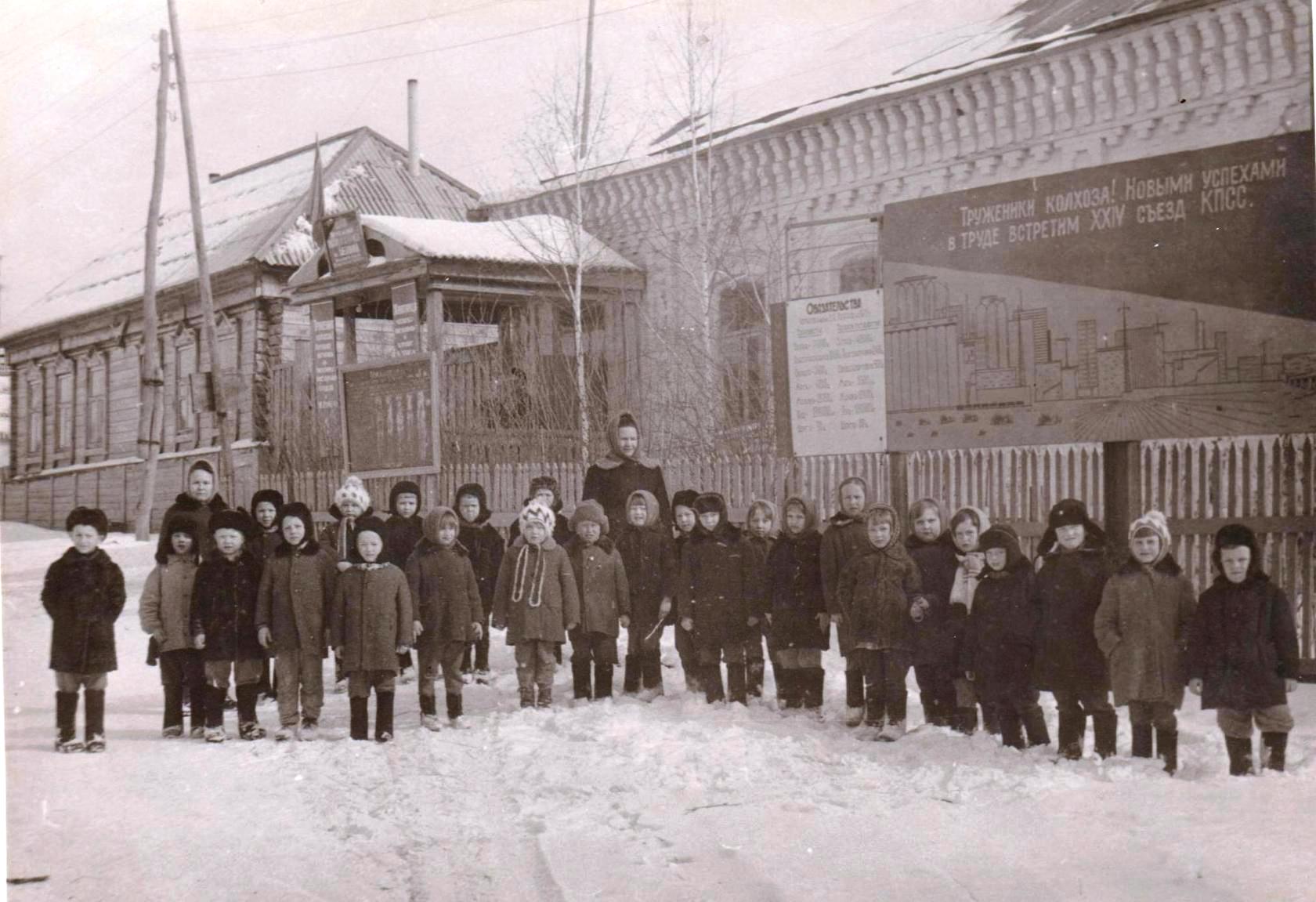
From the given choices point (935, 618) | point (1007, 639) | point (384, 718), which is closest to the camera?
point (1007, 639)

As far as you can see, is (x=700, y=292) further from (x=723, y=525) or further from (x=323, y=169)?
(x=323, y=169)

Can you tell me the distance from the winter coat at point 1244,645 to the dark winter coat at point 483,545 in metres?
4.19

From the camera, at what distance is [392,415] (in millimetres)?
8156

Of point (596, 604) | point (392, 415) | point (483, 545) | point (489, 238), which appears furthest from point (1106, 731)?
point (489, 238)

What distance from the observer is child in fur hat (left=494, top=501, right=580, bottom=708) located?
6.41 meters

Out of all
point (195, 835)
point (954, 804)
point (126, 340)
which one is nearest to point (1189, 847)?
point (954, 804)

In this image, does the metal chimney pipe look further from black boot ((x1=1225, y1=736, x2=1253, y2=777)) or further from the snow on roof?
black boot ((x1=1225, y1=736, x2=1253, y2=777))

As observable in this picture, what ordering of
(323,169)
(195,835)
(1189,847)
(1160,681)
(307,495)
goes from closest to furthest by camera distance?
(1189,847) → (195,835) → (1160,681) → (307,495) → (323,169)

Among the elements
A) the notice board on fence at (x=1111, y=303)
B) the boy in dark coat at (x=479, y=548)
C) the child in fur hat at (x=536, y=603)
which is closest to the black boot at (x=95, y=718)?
the child in fur hat at (x=536, y=603)

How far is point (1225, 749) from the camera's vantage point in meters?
4.93

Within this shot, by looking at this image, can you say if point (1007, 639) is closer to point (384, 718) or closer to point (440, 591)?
point (440, 591)

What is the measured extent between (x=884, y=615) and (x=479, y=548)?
2.84 meters

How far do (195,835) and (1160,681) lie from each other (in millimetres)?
3784

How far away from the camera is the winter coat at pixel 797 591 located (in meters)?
6.23
